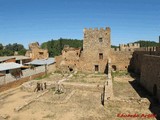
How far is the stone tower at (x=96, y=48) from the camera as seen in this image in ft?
93.2

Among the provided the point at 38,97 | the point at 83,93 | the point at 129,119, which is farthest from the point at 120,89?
the point at 38,97

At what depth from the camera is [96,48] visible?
2875 centimetres

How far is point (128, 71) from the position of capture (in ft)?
93.4

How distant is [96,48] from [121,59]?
4.56 metres

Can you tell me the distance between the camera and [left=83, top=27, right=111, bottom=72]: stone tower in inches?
1118

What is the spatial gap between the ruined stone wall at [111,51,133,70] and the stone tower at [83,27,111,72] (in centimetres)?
129

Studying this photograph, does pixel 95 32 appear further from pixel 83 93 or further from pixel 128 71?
pixel 83 93

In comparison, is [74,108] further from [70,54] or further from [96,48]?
[70,54]

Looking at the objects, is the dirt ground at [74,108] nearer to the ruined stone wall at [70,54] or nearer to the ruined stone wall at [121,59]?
the ruined stone wall at [121,59]

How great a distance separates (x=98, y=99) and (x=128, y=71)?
47.7ft

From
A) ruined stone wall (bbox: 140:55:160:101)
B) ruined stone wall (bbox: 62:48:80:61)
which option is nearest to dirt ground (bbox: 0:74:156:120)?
ruined stone wall (bbox: 140:55:160:101)

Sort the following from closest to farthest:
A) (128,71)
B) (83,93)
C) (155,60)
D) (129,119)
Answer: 1. (129,119)
2. (155,60)
3. (83,93)
4. (128,71)

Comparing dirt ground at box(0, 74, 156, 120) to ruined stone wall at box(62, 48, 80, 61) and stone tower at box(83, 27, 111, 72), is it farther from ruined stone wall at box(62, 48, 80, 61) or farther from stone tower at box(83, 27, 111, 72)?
ruined stone wall at box(62, 48, 80, 61)

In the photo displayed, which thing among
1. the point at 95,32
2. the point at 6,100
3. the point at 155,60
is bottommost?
the point at 6,100
